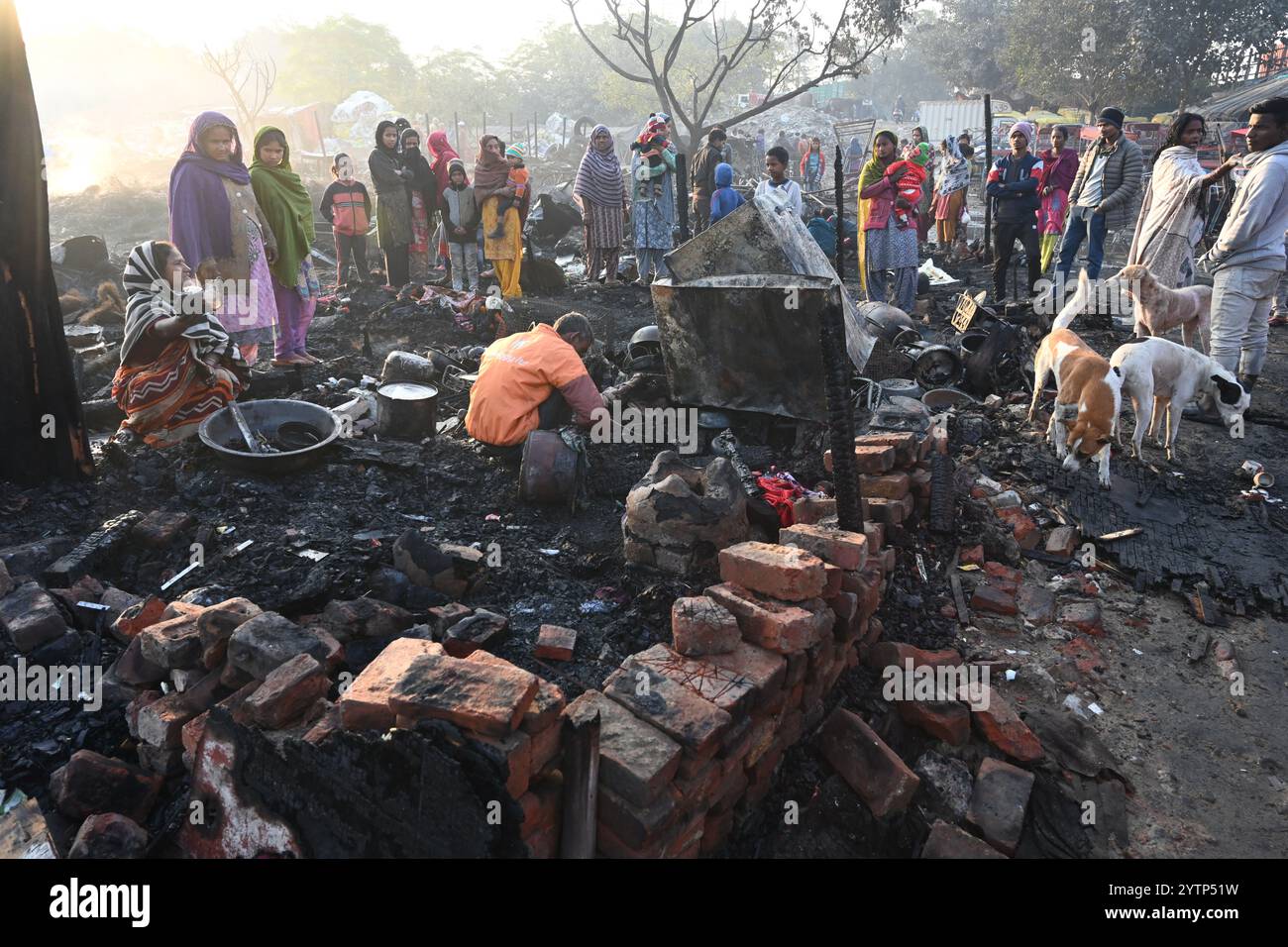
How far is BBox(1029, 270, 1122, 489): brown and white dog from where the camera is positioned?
15.9 ft

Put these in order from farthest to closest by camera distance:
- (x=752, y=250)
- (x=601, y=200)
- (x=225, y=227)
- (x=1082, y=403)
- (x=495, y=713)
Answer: (x=601, y=200), (x=225, y=227), (x=752, y=250), (x=1082, y=403), (x=495, y=713)

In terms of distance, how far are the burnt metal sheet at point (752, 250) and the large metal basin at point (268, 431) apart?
8.95 feet

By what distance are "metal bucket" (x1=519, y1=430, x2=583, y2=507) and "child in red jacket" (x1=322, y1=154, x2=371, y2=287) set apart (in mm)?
7062

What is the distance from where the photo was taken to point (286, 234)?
262 inches

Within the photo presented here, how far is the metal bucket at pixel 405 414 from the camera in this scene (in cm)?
565

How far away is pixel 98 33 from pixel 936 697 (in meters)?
60.6

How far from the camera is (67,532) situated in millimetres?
4109

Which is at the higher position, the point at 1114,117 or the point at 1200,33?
the point at 1200,33

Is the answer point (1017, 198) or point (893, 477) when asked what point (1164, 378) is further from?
point (1017, 198)

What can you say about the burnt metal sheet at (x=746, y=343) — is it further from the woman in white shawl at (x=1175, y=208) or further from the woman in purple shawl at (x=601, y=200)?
the woman in purple shawl at (x=601, y=200)

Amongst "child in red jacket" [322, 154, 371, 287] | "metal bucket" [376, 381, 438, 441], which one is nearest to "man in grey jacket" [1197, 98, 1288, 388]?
"metal bucket" [376, 381, 438, 441]

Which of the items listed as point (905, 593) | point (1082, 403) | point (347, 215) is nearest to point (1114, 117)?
point (1082, 403)

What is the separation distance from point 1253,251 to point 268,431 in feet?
23.6

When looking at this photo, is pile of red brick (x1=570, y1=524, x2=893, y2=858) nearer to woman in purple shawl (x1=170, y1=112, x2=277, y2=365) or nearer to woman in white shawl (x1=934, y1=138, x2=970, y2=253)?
woman in purple shawl (x1=170, y1=112, x2=277, y2=365)
